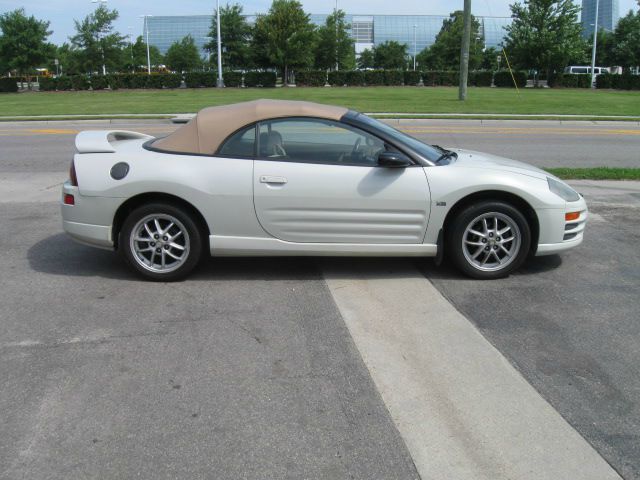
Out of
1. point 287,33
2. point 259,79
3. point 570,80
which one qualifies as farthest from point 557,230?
point 570,80

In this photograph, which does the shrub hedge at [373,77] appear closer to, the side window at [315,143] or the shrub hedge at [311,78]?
the shrub hedge at [311,78]

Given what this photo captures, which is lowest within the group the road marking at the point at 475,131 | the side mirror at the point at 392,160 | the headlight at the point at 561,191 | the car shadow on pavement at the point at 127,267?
the car shadow on pavement at the point at 127,267

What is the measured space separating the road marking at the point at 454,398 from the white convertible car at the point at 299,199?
1.83 feet

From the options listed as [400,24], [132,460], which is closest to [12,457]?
[132,460]

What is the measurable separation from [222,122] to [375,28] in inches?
5175

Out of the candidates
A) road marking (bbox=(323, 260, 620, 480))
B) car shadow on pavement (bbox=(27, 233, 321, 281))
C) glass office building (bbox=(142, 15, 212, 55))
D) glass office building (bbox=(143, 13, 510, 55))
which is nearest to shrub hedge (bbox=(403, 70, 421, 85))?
car shadow on pavement (bbox=(27, 233, 321, 281))

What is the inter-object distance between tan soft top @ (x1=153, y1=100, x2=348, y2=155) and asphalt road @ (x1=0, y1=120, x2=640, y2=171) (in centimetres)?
683

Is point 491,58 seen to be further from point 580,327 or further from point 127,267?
point 580,327

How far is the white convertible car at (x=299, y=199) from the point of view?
16.8ft

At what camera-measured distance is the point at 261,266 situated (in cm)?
576

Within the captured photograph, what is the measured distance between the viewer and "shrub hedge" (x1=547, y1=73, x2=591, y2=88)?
164 ft

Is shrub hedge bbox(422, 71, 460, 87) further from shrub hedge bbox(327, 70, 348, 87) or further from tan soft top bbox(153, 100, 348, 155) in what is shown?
tan soft top bbox(153, 100, 348, 155)

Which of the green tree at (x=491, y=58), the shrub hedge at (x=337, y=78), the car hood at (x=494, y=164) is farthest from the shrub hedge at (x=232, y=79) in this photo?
the car hood at (x=494, y=164)

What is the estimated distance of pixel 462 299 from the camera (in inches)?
193
